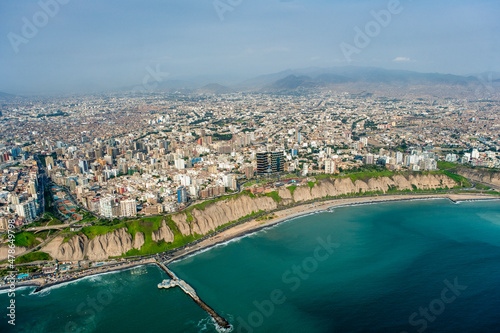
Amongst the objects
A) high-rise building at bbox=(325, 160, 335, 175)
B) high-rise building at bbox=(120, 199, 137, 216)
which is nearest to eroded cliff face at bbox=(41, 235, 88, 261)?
high-rise building at bbox=(120, 199, 137, 216)

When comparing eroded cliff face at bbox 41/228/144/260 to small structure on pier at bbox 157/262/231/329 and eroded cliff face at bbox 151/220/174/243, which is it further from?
small structure on pier at bbox 157/262/231/329

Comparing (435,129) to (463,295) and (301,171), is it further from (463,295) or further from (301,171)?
(463,295)

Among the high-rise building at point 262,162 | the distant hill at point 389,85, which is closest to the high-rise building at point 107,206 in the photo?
the high-rise building at point 262,162

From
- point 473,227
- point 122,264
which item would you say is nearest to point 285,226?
point 122,264

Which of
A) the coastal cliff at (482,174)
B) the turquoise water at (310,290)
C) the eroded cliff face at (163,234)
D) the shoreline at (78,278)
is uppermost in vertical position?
the eroded cliff face at (163,234)

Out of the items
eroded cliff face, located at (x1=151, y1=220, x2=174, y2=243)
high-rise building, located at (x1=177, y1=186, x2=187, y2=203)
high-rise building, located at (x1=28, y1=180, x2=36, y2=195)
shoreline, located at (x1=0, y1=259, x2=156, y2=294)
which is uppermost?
high-rise building, located at (x1=28, y1=180, x2=36, y2=195)

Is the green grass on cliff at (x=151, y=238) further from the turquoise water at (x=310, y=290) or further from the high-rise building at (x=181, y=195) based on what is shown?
the high-rise building at (x=181, y=195)
